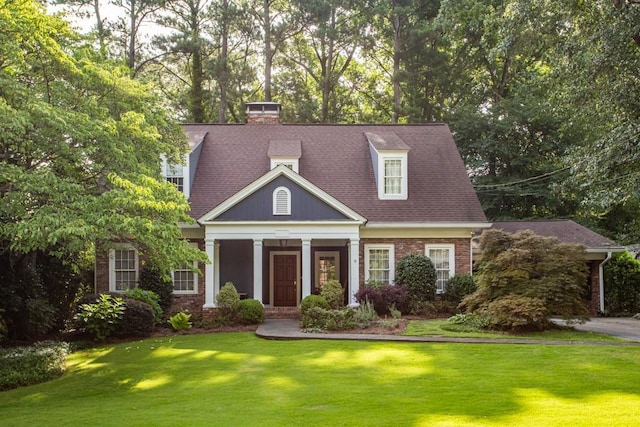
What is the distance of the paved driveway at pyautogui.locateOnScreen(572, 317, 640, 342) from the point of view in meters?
16.8

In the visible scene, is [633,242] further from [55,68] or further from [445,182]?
[55,68]

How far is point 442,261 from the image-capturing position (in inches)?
877

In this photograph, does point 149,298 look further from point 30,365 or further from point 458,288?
point 458,288

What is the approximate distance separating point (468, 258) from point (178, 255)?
12.4 m

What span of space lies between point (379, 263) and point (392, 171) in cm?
342

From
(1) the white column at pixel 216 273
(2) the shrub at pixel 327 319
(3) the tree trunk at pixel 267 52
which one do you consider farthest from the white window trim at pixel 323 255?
(3) the tree trunk at pixel 267 52

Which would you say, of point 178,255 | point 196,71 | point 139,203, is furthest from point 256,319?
point 196,71

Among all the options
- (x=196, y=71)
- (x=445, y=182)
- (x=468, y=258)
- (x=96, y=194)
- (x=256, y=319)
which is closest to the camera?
(x=96, y=194)

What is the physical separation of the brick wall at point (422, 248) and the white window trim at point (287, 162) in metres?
3.82

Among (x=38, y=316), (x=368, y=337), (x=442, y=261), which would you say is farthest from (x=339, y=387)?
(x=442, y=261)

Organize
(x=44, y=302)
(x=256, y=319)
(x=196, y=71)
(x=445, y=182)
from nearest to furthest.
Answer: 1. (x=44, y=302)
2. (x=256, y=319)
3. (x=445, y=182)
4. (x=196, y=71)

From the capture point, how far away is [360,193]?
76.3 feet

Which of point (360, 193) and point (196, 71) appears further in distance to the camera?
point (196, 71)

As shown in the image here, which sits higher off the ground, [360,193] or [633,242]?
[360,193]
